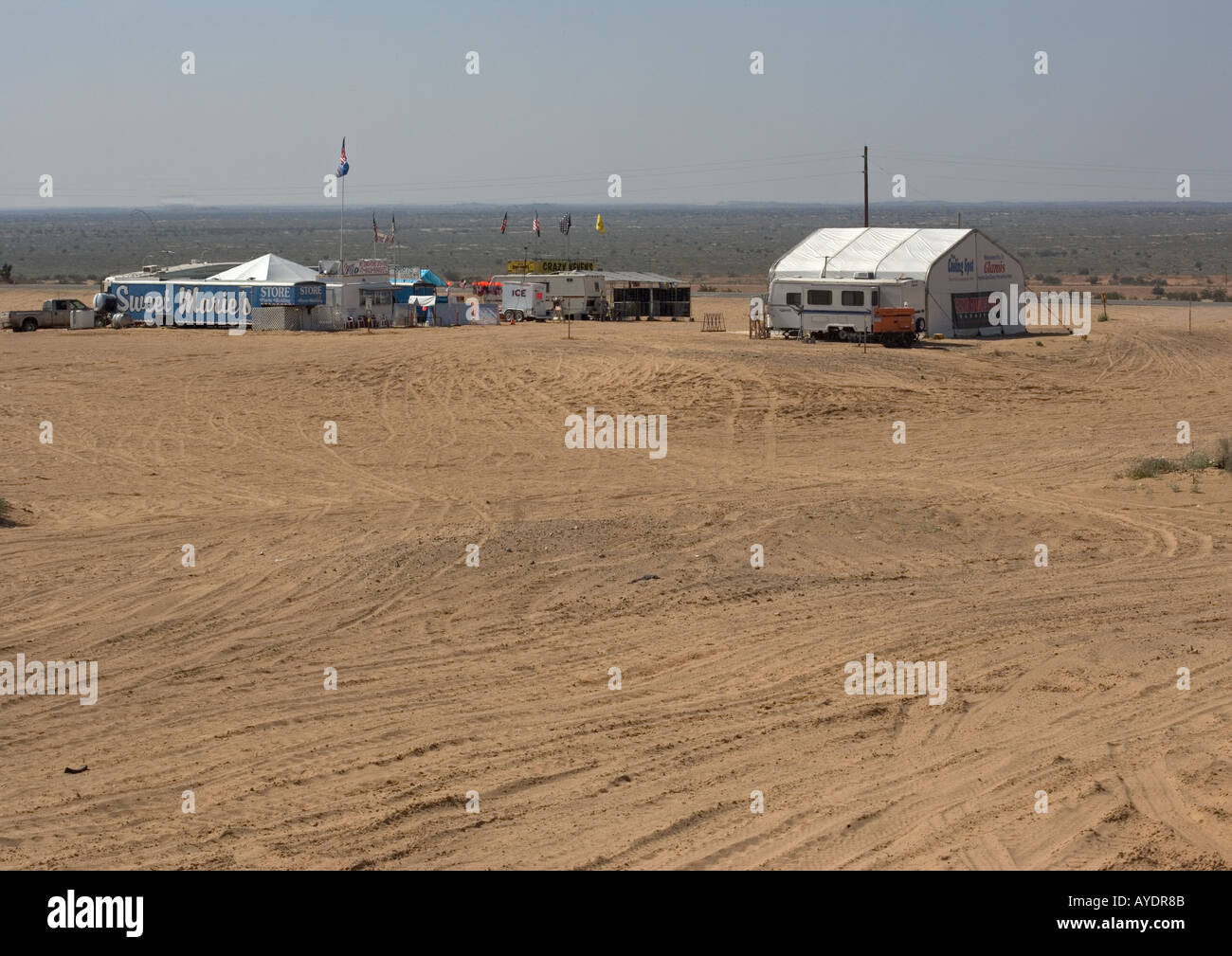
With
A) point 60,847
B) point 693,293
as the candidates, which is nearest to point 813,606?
point 60,847

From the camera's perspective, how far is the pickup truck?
54.2 meters

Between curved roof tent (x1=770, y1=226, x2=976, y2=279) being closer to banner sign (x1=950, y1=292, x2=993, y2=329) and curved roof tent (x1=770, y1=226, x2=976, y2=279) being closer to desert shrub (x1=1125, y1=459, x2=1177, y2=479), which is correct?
banner sign (x1=950, y1=292, x2=993, y2=329)

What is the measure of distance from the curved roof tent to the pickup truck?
27.7 meters

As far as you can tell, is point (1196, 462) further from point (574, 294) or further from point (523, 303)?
point (574, 294)

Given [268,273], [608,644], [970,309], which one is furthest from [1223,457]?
[268,273]

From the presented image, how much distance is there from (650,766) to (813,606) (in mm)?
5280

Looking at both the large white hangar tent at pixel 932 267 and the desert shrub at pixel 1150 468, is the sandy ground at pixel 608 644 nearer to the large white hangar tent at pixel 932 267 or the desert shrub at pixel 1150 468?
the desert shrub at pixel 1150 468

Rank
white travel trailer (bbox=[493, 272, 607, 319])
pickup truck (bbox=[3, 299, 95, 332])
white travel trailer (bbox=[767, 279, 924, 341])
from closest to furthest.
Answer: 1. white travel trailer (bbox=[767, 279, 924, 341])
2. pickup truck (bbox=[3, 299, 95, 332])
3. white travel trailer (bbox=[493, 272, 607, 319])

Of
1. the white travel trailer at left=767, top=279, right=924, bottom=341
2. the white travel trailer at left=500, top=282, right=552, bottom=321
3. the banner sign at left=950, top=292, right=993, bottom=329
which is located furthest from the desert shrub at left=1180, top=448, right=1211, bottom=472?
the white travel trailer at left=500, top=282, right=552, bottom=321

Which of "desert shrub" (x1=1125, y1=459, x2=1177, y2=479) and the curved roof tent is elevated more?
the curved roof tent

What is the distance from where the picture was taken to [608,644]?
46.7 ft

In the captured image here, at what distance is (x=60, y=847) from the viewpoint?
9.13m

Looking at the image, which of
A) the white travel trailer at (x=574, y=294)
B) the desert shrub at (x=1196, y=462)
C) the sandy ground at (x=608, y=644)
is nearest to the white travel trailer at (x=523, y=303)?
the white travel trailer at (x=574, y=294)
